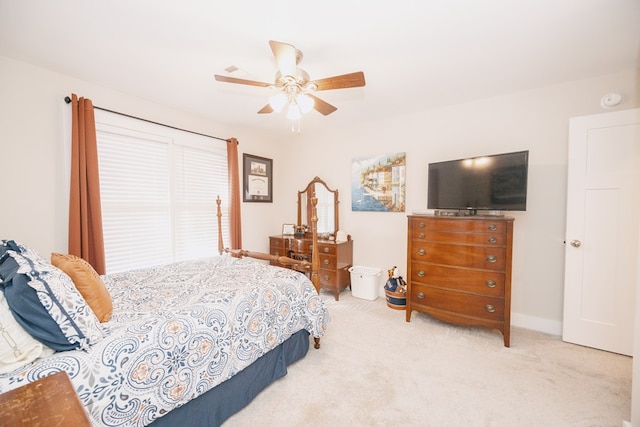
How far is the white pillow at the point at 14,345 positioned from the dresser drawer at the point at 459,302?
2.87m

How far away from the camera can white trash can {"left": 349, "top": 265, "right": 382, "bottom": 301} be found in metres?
3.65

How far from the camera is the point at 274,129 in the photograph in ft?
13.5

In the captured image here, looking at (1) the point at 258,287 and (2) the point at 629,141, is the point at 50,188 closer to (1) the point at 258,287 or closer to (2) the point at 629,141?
(1) the point at 258,287

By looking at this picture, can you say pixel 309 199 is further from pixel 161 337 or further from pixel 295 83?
pixel 161 337

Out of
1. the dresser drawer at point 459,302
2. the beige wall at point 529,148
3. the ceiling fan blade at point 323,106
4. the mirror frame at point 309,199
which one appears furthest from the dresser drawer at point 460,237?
the ceiling fan blade at point 323,106

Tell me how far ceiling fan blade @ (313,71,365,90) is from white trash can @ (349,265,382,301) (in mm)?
2559

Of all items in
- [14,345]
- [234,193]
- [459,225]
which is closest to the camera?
[14,345]

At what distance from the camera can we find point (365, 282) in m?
3.68

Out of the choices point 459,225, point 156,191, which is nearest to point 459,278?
point 459,225

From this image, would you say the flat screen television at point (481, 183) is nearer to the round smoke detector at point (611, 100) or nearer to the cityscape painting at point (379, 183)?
the cityscape painting at point (379, 183)

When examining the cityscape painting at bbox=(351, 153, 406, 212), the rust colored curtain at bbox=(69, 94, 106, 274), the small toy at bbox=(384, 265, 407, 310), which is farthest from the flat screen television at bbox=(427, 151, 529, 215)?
the rust colored curtain at bbox=(69, 94, 106, 274)

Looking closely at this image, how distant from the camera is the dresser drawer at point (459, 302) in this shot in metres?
2.47

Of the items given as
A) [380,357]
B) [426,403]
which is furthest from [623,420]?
[380,357]

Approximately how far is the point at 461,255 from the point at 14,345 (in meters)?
3.07
